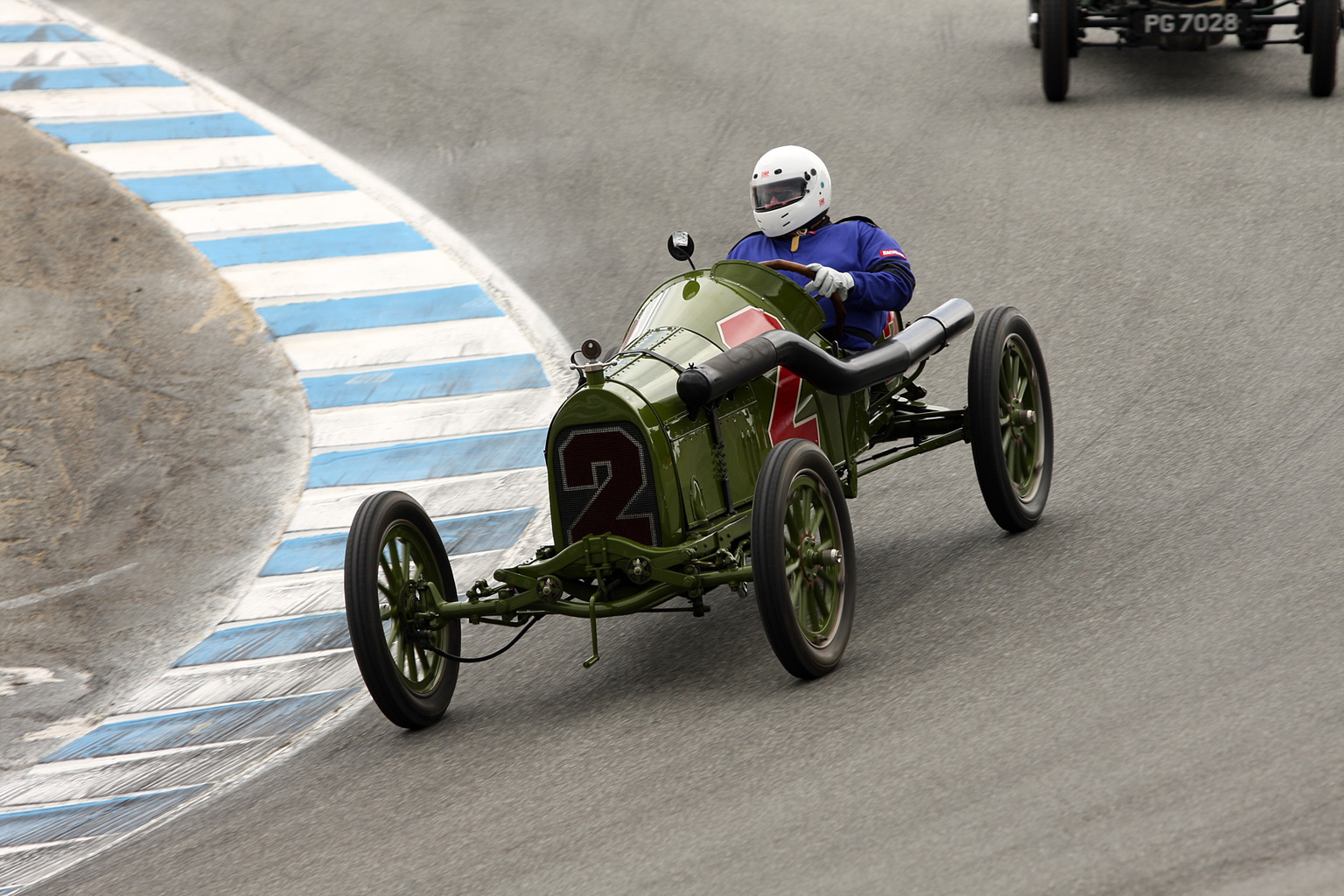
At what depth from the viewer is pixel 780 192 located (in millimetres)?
6246

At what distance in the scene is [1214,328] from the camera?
8.18 meters

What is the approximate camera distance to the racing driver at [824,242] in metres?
6.16

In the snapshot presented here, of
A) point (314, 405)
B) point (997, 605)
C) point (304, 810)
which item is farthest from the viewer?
point (314, 405)

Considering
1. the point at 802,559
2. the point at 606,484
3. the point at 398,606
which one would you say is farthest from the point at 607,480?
the point at 398,606

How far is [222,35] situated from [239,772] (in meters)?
11.0

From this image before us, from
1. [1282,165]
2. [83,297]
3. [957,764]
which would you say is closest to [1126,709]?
[957,764]

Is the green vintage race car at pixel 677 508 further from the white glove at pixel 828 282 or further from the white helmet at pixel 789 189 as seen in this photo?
the white helmet at pixel 789 189

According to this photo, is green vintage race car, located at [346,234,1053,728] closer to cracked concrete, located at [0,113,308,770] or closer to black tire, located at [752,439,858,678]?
black tire, located at [752,439,858,678]


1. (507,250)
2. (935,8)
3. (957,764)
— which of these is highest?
(935,8)

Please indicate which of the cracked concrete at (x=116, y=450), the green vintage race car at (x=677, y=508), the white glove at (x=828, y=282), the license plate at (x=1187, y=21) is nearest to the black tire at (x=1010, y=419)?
the green vintage race car at (x=677, y=508)

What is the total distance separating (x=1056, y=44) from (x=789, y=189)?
6520mm

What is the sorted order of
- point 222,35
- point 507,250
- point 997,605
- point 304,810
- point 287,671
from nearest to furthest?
point 304,810, point 997,605, point 287,671, point 507,250, point 222,35

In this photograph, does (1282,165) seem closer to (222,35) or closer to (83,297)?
(83,297)

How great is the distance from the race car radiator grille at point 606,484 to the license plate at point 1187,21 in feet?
27.3
